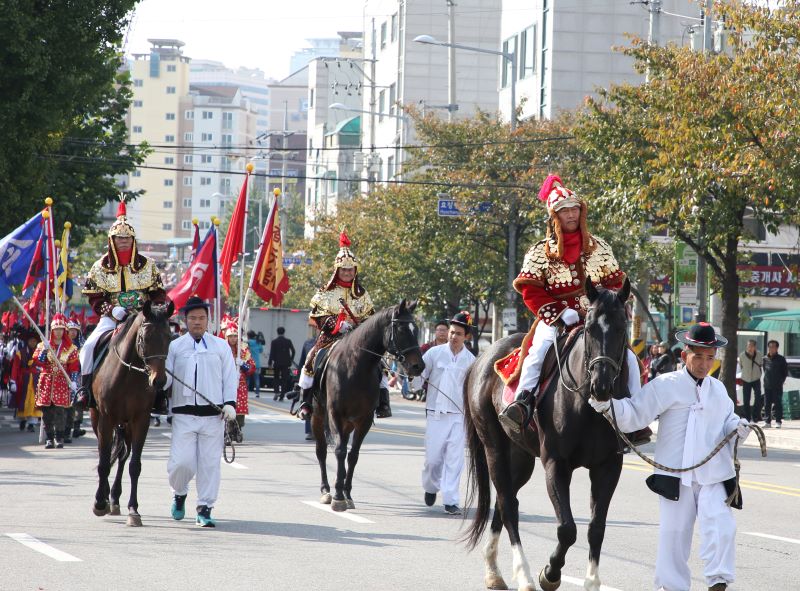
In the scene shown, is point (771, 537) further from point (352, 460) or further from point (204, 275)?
point (204, 275)

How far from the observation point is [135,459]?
12.3m

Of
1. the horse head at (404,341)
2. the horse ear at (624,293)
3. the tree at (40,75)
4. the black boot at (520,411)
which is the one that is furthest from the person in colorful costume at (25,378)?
the horse ear at (624,293)

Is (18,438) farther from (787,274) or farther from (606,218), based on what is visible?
(787,274)

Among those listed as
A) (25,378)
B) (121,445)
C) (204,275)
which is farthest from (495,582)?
(25,378)

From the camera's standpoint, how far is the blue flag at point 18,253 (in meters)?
20.7

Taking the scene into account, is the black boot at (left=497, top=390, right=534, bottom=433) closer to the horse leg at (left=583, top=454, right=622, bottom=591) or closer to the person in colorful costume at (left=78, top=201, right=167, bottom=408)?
the horse leg at (left=583, top=454, right=622, bottom=591)

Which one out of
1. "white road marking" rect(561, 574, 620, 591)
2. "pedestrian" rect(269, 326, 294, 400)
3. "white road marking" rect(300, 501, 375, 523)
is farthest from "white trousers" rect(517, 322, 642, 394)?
"pedestrian" rect(269, 326, 294, 400)

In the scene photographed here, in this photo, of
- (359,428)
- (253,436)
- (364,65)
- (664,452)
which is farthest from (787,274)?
(364,65)

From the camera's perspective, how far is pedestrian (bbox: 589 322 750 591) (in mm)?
7953

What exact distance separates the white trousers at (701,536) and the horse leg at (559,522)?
57 centimetres

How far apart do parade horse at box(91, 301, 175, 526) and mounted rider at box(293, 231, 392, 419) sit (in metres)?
3.00

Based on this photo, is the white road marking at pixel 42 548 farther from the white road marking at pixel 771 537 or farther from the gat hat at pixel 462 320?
the white road marking at pixel 771 537

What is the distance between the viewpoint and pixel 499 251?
42.6 m

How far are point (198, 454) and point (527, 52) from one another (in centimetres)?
4318
